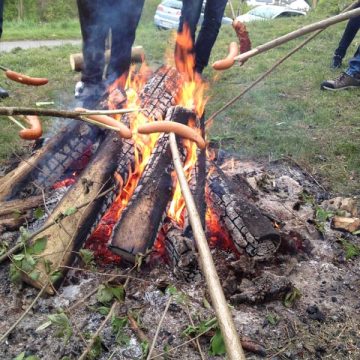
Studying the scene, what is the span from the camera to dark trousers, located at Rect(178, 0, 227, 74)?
5242mm

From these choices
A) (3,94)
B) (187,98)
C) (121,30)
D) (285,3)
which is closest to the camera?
(187,98)

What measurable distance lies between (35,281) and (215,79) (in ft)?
15.4

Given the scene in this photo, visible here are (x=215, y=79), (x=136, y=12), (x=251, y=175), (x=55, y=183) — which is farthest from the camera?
(x=215, y=79)

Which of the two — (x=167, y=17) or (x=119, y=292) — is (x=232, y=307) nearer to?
(x=119, y=292)

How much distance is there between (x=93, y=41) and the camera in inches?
172

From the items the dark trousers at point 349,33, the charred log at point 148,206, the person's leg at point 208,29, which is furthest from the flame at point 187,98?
the dark trousers at point 349,33

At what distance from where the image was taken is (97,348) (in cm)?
200

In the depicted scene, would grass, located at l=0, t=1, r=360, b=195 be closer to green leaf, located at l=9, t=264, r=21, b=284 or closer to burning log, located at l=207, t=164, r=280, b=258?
burning log, located at l=207, t=164, r=280, b=258

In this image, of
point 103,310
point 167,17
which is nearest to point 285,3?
point 167,17

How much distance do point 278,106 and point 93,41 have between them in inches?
95.1

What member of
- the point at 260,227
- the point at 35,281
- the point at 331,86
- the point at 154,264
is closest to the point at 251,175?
the point at 260,227

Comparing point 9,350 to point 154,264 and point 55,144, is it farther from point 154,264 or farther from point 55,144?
point 55,144

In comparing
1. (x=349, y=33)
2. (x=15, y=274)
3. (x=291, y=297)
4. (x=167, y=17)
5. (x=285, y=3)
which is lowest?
(x=285, y=3)

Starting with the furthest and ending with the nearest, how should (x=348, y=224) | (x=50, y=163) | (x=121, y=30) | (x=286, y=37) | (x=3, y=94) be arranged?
(x=3, y=94)
(x=121, y=30)
(x=50, y=163)
(x=348, y=224)
(x=286, y=37)
